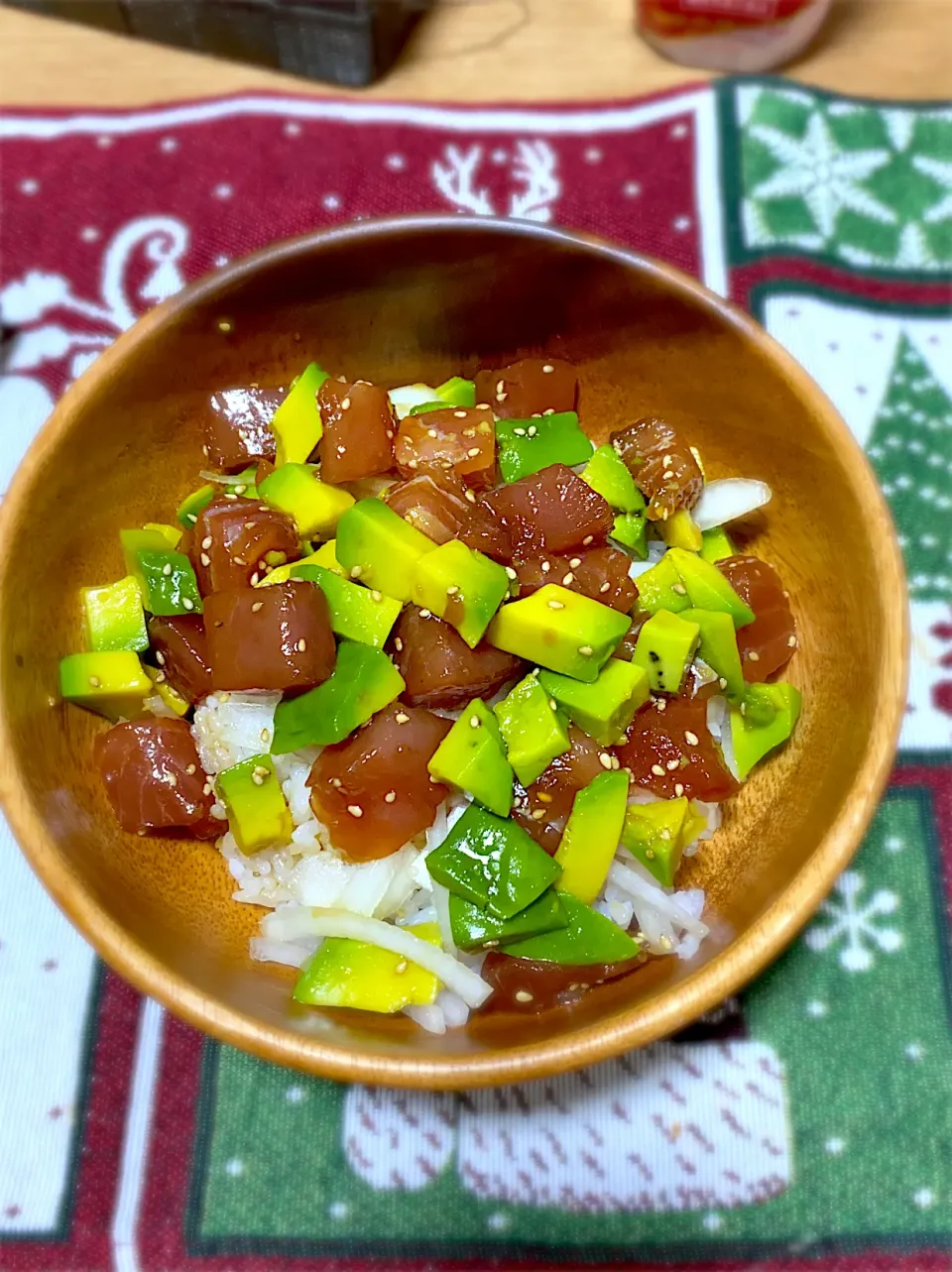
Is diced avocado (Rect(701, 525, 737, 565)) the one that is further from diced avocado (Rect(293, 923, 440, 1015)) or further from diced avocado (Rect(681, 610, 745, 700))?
diced avocado (Rect(293, 923, 440, 1015))

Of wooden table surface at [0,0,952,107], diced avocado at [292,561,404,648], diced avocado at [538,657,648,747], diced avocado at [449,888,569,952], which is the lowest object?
diced avocado at [449,888,569,952]

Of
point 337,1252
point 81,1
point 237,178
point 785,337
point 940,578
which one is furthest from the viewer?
point 81,1

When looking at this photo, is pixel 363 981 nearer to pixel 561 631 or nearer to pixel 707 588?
pixel 561 631

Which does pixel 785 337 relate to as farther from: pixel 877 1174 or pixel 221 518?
pixel 877 1174

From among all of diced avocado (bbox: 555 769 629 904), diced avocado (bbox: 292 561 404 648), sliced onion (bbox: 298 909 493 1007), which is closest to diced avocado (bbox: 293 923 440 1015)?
sliced onion (bbox: 298 909 493 1007)

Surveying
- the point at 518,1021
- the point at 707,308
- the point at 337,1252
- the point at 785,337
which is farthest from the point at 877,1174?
the point at 785,337

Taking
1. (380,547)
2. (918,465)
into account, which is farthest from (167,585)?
(918,465)

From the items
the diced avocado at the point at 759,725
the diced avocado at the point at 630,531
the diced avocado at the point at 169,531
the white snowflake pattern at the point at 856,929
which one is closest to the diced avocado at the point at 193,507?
the diced avocado at the point at 169,531
